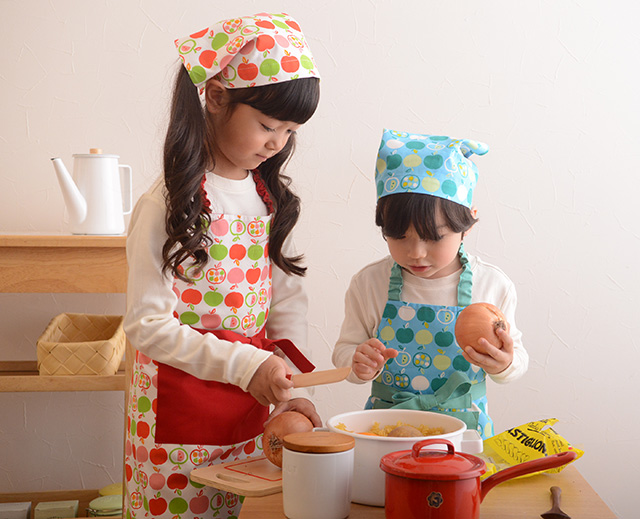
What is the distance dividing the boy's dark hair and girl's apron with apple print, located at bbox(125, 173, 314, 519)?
0.22 metres

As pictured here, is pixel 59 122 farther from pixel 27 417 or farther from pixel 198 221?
pixel 198 221

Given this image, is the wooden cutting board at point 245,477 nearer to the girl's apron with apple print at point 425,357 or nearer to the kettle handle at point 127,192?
the girl's apron with apple print at point 425,357

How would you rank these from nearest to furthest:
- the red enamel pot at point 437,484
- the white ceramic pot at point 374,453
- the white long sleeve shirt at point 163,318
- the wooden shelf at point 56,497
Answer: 1. the red enamel pot at point 437,484
2. the white ceramic pot at point 374,453
3. the white long sleeve shirt at point 163,318
4. the wooden shelf at point 56,497

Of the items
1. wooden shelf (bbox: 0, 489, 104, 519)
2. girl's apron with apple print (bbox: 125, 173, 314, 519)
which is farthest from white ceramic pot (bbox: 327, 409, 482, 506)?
wooden shelf (bbox: 0, 489, 104, 519)

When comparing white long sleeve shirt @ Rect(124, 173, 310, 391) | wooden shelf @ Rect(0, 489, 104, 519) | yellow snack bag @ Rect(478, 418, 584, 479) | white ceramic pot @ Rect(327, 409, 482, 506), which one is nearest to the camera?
white ceramic pot @ Rect(327, 409, 482, 506)

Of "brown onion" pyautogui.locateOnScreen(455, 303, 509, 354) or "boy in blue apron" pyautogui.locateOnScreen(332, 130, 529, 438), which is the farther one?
"boy in blue apron" pyautogui.locateOnScreen(332, 130, 529, 438)

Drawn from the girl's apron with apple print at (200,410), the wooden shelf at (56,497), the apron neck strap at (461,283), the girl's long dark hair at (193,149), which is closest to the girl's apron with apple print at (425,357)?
the apron neck strap at (461,283)

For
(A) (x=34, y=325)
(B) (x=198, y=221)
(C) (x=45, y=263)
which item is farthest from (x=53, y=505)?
(B) (x=198, y=221)

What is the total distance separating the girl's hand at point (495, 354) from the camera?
972 millimetres

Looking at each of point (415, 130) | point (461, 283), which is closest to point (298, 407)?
point (461, 283)

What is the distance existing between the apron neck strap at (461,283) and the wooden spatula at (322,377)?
0.32m

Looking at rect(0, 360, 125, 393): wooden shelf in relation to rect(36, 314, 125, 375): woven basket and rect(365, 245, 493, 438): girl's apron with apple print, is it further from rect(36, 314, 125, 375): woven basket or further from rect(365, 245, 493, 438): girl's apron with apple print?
rect(365, 245, 493, 438): girl's apron with apple print

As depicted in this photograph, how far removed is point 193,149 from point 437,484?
2.06 feet

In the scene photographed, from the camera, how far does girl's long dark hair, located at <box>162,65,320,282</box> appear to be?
101 centimetres
